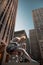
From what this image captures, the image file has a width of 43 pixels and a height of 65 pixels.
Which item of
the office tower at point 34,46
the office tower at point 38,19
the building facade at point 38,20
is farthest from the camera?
the office tower at point 38,19

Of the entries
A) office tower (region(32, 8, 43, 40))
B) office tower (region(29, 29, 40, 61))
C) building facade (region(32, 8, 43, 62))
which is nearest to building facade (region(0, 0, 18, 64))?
office tower (region(29, 29, 40, 61))

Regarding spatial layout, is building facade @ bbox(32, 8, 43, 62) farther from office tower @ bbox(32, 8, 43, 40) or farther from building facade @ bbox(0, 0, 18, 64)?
Answer: building facade @ bbox(0, 0, 18, 64)

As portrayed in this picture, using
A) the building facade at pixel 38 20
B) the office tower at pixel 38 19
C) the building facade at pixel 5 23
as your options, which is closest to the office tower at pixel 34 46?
the building facade at pixel 38 20

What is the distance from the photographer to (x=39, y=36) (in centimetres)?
4369

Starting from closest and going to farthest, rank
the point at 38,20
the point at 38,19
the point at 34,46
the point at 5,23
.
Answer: the point at 5,23
the point at 34,46
the point at 38,20
the point at 38,19

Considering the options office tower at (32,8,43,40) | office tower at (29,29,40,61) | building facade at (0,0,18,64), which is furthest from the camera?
office tower at (32,8,43,40)

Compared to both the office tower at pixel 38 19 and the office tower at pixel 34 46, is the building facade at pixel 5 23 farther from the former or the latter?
the office tower at pixel 38 19

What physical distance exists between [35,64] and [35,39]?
43.1 metres

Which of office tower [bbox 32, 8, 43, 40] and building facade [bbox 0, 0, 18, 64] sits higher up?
office tower [bbox 32, 8, 43, 40]

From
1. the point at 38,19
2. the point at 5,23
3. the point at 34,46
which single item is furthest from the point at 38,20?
the point at 5,23

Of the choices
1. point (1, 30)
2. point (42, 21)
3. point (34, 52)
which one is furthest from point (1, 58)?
point (42, 21)

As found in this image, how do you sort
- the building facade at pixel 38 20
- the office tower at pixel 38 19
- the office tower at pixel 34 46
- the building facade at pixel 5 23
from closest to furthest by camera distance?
the building facade at pixel 5 23 → the office tower at pixel 34 46 → the building facade at pixel 38 20 → the office tower at pixel 38 19

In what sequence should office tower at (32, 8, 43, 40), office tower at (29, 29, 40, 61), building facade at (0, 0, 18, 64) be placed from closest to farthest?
building facade at (0, 0, 18, 64) < office tower at (29, 29, 40, 61) < office tower at (32, 8, 43, 40)

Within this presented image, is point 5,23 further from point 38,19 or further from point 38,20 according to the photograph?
point 38,19
